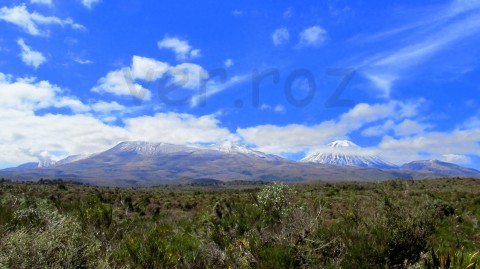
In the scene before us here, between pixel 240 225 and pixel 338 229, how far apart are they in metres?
3.06

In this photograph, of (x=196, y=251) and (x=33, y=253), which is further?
(x=196, y=251)

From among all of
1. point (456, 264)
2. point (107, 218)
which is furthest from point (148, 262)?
point (456, 264)

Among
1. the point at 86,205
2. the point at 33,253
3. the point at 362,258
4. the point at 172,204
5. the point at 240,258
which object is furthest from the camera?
the point at 172,204

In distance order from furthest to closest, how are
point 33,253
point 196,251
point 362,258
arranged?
point 196,251 < point 362,258 < point 33,253

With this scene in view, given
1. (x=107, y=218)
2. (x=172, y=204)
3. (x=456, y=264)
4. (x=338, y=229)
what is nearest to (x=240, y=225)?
→ (x=338, y=229)

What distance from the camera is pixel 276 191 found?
13.3 metres

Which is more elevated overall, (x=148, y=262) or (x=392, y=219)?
(x=392, y=219)

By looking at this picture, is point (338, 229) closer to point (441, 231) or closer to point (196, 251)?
point (196, 251)

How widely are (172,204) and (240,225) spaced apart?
23.3 metres

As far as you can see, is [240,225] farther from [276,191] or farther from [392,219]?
[392,219]

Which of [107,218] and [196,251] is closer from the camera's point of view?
[196,251]

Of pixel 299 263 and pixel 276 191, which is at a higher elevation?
pixel 276 191

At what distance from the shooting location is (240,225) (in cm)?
1155

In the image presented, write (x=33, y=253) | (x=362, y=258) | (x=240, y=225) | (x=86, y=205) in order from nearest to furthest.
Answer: (x=33, y=253)
(x=362, y=258)
(x=240, y=225)
(x=86, y=205)
